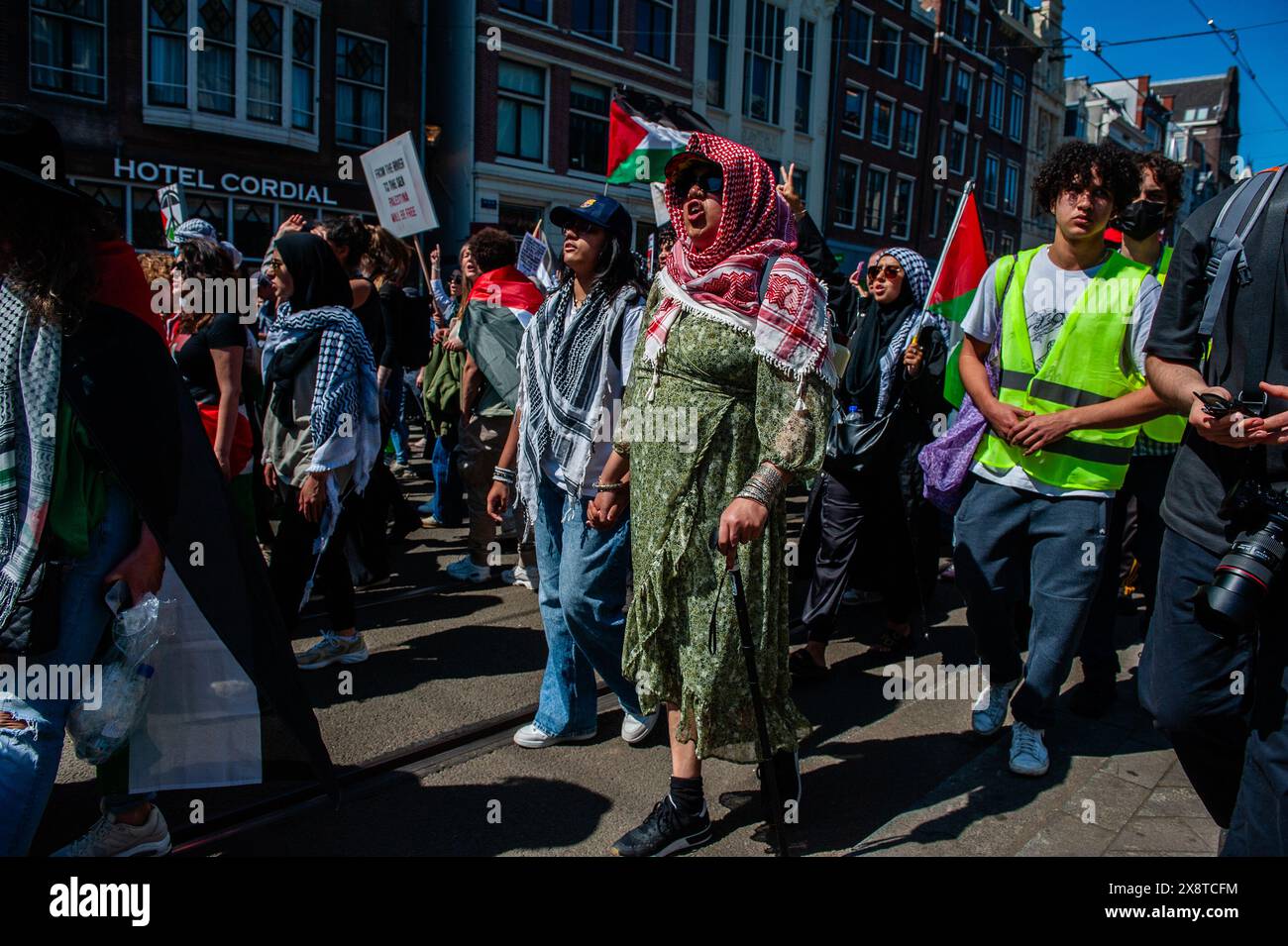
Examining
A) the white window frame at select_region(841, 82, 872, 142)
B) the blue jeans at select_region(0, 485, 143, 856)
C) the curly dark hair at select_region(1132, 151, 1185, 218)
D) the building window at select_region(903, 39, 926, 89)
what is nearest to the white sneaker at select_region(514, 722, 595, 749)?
the blue jeans at select_region(0, 485, 143, 856)

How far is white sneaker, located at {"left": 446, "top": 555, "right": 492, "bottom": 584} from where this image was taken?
6.07m

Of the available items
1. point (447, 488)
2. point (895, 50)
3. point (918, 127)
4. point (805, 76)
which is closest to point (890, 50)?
point (895, 50)

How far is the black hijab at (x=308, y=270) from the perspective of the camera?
419 centimetres

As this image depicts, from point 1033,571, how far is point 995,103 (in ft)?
134

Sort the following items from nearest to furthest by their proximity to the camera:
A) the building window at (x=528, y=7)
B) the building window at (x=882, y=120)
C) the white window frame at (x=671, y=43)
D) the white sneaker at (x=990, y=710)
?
the white sneaker at (x=990, y=710) → the building window at (x=528, y=7) → the white window frame at (x=671, y=43) → the building window at (x=882, y=120)

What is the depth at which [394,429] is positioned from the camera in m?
9.52

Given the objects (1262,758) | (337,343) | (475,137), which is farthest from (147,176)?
(1262,758)

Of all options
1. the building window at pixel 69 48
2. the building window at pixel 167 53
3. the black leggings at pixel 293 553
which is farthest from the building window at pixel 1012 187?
the black leggings at pixel 293 553

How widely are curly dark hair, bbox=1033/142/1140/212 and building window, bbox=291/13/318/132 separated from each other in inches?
662

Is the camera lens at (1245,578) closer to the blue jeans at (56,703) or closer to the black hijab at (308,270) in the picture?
the blue jeans at (56,703)

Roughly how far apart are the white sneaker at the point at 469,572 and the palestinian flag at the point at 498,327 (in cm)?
124

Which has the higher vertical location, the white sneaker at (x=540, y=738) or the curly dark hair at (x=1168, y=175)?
the curly dark hair at (x=1168, y=175)

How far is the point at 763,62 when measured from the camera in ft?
89.5

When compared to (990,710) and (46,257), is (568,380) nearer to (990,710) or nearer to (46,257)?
(46,257)
